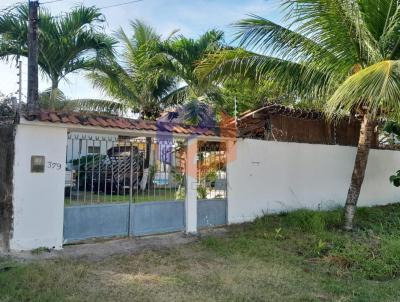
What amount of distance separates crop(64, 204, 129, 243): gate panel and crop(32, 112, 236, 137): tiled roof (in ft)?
5.15

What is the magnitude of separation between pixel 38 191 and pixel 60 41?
4.96 metres

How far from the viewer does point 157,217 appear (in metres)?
8.56

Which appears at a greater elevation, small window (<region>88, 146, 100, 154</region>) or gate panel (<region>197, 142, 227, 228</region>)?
small window (<region>88, 146, 100, 154</region>)

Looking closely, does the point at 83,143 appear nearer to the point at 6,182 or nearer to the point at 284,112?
the point at 6,182

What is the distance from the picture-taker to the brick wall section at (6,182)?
21.6ft

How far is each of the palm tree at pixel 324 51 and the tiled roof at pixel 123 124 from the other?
1.43 meters

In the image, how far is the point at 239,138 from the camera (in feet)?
32.1

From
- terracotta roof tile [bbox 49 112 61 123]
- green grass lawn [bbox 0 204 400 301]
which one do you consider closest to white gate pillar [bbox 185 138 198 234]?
green grass lawn [bbox 0 204 400 301]

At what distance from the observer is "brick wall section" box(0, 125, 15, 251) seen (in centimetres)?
657

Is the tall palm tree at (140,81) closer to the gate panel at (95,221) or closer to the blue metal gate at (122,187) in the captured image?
the blue metal gate at (122,187)

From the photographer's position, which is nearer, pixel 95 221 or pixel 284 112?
pixel 95 221

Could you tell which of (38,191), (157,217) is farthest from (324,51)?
(38,191)

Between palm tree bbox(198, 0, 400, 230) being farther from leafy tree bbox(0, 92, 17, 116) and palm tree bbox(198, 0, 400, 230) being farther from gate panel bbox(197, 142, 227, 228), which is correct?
leafy tree bbox(0, 92, 17, 116)

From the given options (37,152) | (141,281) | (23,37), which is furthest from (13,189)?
(23,37)
